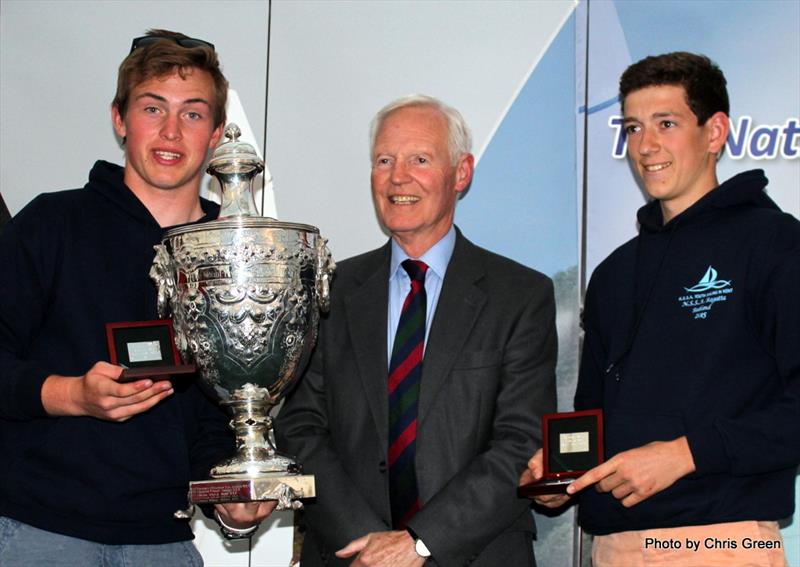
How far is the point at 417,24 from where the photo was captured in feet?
11.0

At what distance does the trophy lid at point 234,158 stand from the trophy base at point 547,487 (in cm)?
96

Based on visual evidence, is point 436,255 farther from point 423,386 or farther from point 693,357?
point 693,357

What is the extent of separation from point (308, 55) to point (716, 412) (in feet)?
5.86

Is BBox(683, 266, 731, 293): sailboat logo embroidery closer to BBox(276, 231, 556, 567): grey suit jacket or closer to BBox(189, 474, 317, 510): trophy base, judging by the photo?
BBox(276, 231, 556, 567): grey suit jacket

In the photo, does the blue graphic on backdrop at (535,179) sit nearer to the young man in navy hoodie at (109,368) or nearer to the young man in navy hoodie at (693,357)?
the young man in navy hoodie at (693,357)

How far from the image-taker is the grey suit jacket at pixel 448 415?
2.48 meters

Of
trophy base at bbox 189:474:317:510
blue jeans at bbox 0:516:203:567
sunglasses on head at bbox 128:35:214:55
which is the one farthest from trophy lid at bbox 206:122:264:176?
blue jeans at bbox 0:516:203:567

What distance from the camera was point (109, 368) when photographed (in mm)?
2039

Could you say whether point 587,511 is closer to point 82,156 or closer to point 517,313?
point 517,313

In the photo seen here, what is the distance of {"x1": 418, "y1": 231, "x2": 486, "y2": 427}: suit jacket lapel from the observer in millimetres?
2582

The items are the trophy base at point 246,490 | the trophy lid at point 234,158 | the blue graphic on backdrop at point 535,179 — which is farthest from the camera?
the blue graphic on backdrop at point 535,179

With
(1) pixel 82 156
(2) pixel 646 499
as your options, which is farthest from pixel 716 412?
(1) pixel 82 156

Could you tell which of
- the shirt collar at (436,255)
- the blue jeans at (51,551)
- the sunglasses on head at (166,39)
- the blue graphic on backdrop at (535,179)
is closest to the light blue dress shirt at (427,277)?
the shirt collar at (436,255)

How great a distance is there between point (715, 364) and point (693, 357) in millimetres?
55
